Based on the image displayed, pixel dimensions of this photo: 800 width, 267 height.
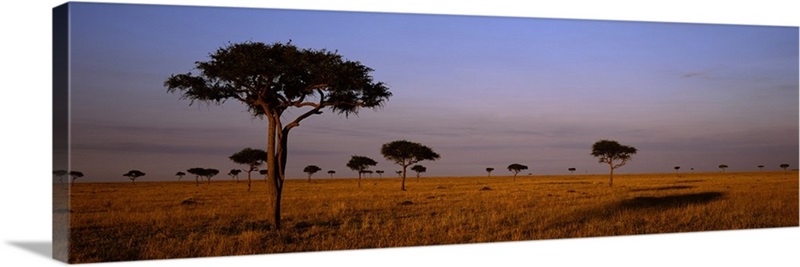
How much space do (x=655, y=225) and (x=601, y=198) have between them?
1039 mm

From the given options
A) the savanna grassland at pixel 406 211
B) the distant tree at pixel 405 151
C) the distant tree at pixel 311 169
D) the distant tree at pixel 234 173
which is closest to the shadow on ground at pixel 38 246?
the savanna grassland at pixel 406 211

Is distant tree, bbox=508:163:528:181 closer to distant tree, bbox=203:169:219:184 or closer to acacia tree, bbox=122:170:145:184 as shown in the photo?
distant tree, bbox=203:169:219:184

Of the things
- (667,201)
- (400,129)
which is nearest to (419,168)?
(400,129)

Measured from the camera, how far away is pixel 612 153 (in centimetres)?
2103

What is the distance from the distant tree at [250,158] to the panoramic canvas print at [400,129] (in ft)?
0.15

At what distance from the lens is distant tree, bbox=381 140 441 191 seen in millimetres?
19328

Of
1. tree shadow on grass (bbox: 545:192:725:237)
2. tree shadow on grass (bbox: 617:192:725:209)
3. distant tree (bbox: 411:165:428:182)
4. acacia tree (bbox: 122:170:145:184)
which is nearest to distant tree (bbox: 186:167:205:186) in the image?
acacia tree (bbox: 122:170:145:184)

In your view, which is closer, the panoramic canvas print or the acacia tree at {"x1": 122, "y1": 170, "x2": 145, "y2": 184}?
the panoramic canvas print

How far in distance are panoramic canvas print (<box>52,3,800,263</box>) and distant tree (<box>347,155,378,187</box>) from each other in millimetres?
63

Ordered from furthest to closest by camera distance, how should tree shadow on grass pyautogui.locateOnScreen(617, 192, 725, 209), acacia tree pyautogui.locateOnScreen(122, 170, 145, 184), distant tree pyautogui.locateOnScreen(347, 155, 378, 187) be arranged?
tree shadow on grass pyautogui.locateOnScreen(617, 192, 725, 209)
distant tree pyautogui.locateOnScreen(347, 155, 378, 187)
acacia tree pyautogui.locateOnScreen(122, 170, 145, 184)

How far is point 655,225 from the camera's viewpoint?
20766 mm

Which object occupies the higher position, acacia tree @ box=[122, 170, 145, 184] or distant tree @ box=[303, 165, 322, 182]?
distant tree @ box=[303, 165, 322, 182]

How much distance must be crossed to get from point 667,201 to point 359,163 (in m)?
5.29

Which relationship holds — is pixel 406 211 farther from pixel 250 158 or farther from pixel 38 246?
pixel 38 246
